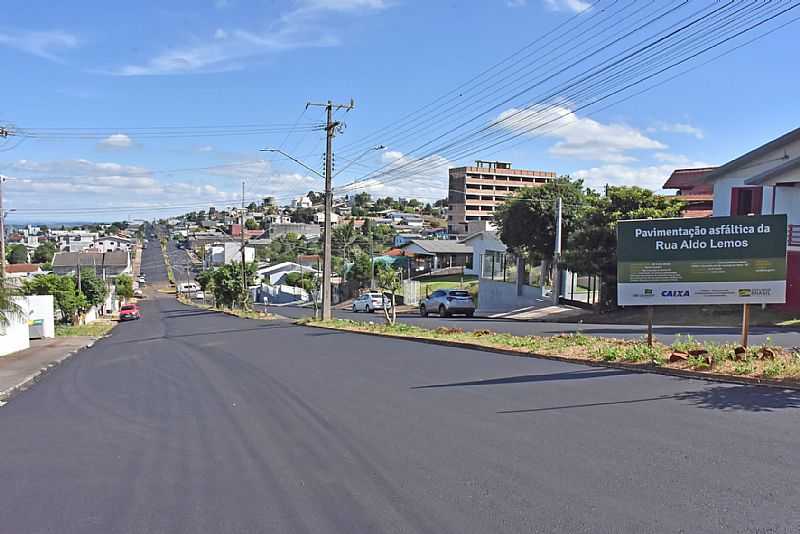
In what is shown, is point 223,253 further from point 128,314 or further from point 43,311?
point 43,311

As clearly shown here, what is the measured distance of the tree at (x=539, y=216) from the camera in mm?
39928

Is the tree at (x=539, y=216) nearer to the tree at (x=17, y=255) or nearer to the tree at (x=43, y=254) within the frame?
the tree at (x=17, y=255)

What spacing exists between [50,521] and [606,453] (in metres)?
4.94

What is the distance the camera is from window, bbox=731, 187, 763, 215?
29688 mm

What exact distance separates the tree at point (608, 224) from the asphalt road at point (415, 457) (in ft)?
65.0

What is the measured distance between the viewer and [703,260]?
11.5 m

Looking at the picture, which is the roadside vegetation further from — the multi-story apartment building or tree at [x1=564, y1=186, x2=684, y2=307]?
the multi-story apartment building

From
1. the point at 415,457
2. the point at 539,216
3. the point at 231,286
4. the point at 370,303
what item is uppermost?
the point at 539,216

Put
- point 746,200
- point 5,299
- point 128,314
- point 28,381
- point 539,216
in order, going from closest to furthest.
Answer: point 28,381, point 5,299, point 746,200, point 539,216, point 128,314

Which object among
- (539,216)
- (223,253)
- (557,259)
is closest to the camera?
(557,259)

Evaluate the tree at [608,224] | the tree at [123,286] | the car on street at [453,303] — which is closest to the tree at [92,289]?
the tree at [123,286]

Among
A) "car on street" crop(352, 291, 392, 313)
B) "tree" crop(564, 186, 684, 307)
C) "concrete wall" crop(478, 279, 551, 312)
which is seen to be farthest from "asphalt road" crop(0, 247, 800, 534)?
"car on street" crop(352, 291, 392, 313)

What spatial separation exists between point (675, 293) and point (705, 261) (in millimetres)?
718

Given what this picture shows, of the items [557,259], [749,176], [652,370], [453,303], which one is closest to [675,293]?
[652,370]
